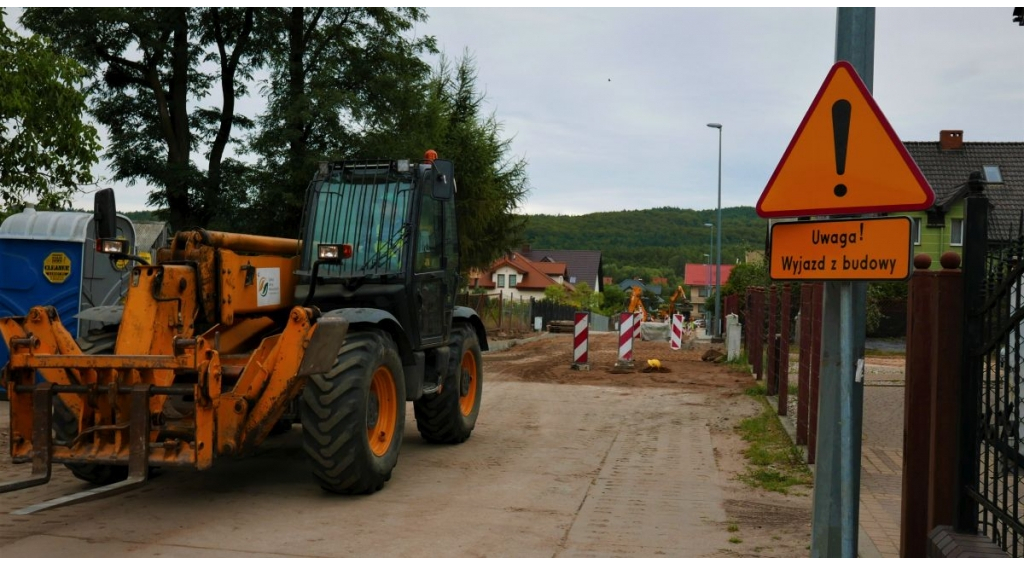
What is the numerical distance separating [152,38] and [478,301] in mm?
14865

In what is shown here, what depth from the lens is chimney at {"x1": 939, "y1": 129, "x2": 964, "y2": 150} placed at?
43.7 m

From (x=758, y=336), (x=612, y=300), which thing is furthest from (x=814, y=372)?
(x=612, y=300)

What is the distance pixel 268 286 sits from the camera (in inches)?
317

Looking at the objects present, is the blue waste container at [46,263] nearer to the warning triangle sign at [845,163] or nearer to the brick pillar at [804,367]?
the brick pillar at [804,367]

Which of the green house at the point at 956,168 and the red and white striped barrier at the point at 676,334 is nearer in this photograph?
the red and white striped barrier at the point at 676,334

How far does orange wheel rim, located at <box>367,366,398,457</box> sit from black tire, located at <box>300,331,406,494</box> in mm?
220

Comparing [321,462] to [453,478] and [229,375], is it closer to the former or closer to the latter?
[229,375]

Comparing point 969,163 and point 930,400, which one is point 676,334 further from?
point 930,400

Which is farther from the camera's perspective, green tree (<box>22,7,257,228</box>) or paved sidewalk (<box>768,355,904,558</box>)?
green tree (<box>22,7,257,228</box>)

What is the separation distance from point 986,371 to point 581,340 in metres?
15.7

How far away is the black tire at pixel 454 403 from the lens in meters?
10.0

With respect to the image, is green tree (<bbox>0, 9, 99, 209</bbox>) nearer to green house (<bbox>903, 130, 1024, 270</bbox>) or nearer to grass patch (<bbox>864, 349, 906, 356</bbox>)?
grass patch (<bbox>864, 349, 906, 356</bbox>)

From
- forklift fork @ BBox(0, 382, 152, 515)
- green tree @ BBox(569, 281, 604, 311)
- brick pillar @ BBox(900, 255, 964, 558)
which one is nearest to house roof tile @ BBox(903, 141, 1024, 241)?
brick pillar @ BBox(900, 255, 964, 558)

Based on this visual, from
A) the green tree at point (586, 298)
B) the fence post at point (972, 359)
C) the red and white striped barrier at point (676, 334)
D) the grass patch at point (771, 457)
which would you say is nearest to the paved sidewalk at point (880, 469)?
the grass patch at point (771, 457)
